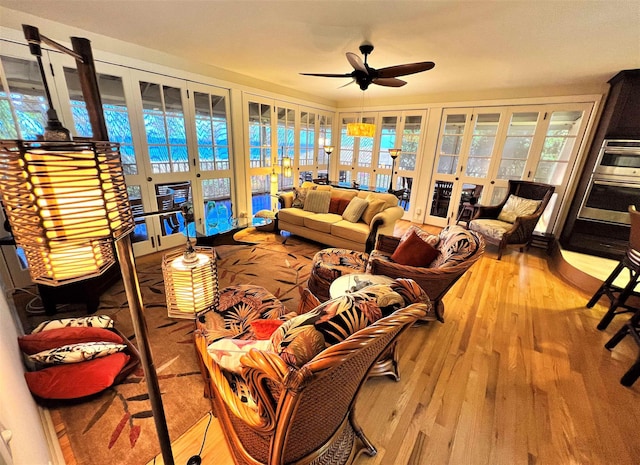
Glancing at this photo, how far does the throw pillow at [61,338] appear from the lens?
1.52m

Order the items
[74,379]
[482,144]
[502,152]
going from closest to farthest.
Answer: [74,379] → [502,152] → [482,144]

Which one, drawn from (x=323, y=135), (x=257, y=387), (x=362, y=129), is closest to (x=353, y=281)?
(x=257, y=387)

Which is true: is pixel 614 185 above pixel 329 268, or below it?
above

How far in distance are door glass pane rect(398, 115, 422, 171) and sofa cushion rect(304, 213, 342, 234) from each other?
7.96ft

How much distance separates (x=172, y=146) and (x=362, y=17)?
275cm

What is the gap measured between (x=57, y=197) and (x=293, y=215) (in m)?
3.44

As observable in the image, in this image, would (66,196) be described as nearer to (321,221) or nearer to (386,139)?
(321,221)

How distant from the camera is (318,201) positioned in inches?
154

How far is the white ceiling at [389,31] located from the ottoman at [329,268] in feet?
6.53

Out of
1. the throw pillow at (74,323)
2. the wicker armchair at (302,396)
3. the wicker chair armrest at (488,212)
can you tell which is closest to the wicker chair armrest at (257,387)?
the wicker armchair at (302,396)

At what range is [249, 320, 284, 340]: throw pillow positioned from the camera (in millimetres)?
1229

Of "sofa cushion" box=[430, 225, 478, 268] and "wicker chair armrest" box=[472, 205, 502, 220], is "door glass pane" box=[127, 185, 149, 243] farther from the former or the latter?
"wicker chair armrest" box=[472, 205, 502, 220]

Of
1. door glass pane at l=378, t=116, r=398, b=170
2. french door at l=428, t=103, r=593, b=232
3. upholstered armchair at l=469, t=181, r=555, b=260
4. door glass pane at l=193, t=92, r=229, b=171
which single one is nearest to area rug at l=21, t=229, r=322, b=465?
door glass pane at l=193, t=92, r=229, b=171

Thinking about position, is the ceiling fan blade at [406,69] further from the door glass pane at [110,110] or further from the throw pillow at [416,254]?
the door glass pane at [110,110]
